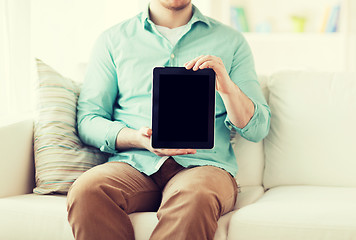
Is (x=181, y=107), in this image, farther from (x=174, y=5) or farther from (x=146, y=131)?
(x=174, y=5)

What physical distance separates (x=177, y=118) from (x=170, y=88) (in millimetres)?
86

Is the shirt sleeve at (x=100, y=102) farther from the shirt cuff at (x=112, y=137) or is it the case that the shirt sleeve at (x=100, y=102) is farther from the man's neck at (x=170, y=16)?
the man's neck at (x=170, y=16)

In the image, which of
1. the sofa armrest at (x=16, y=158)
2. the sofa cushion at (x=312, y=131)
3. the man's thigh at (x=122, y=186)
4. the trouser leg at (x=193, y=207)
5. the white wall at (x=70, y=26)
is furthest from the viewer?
the white wall at (x=70, y=26)

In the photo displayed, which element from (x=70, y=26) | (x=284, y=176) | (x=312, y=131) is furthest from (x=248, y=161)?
(x=70, y=26)

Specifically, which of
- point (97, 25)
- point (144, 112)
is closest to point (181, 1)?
point (144, 112)

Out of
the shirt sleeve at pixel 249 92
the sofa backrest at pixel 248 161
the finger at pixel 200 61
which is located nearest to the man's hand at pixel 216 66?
the finger at pixel 200 61

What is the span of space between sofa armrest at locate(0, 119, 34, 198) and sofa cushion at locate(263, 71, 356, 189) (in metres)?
0.84

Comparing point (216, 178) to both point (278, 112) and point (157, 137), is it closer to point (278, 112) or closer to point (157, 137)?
point (157, 137)

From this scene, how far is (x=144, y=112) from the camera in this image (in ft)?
5.01

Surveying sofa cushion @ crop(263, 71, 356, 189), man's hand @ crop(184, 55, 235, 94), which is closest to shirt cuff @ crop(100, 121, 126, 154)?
man's hand @ crop(184, 55, 235, 94)

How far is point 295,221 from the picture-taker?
46.3 inches

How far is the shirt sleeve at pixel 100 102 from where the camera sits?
1.48 meters

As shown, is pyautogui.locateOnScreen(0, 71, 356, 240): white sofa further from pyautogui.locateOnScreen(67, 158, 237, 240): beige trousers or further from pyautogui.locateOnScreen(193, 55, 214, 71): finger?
pyautogui.locateOnScreen(193, 55, 214, 71): finger

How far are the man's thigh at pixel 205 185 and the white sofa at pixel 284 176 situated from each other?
6cm
